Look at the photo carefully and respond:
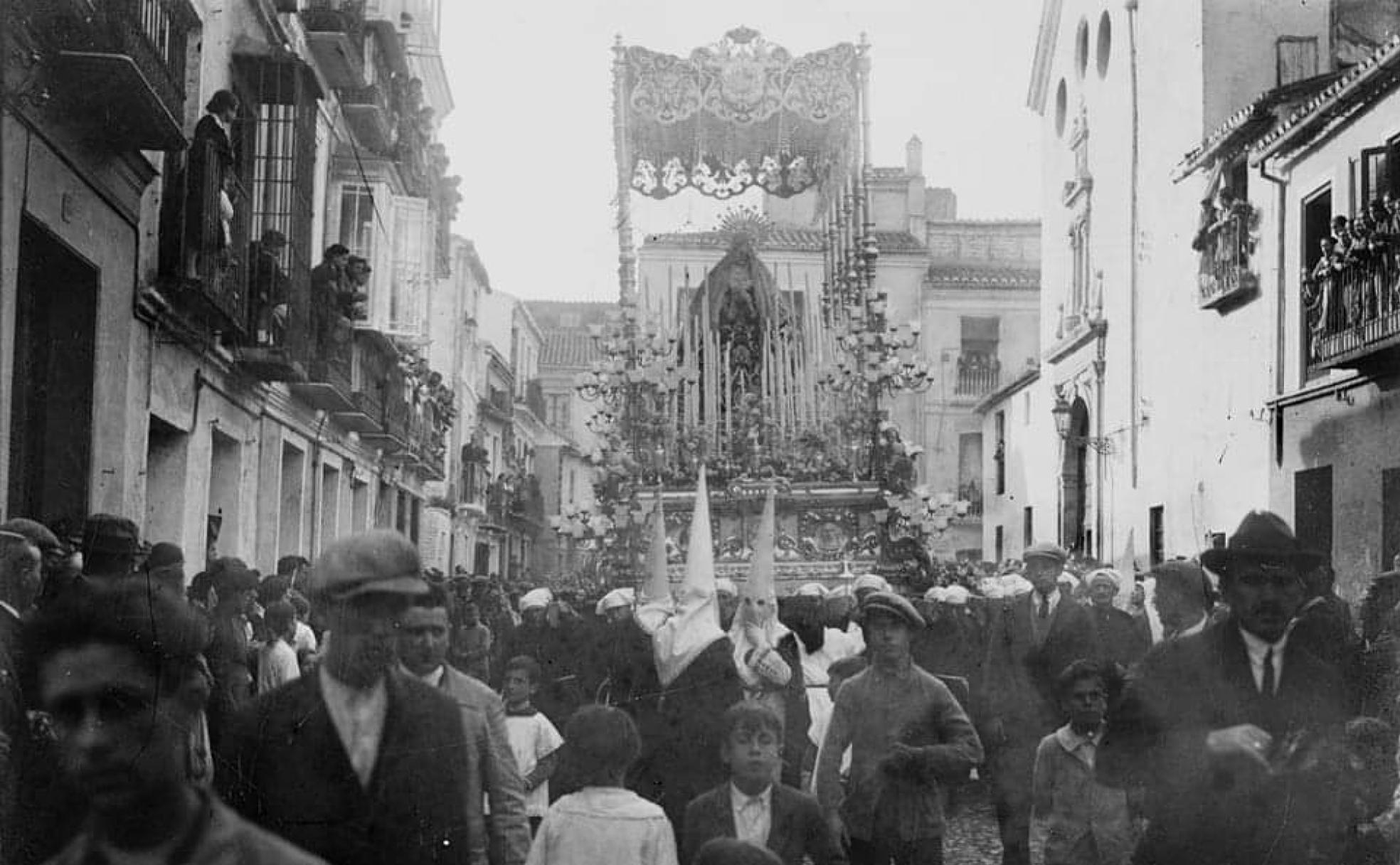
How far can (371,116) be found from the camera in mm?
14477

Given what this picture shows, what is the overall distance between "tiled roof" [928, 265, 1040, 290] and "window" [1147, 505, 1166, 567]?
1151 cm

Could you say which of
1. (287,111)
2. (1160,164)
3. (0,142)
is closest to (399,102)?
(287,111)

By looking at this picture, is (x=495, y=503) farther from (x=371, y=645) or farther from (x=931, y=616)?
(x=371, y=645)

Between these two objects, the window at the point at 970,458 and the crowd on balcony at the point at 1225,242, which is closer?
the crowd on balcony at the point at 1225,242

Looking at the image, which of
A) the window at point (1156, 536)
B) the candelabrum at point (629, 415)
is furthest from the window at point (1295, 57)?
the candelabrum at point (629, 415)

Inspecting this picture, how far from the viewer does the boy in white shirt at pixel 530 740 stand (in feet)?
21.4

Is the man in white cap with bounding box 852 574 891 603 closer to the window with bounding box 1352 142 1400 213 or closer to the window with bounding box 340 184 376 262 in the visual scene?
the window with bounding box 1352 142 1400 213

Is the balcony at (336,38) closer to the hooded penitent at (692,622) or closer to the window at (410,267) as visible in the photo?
the window at (410,267)

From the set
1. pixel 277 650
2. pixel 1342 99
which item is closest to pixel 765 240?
pixel 1342 99

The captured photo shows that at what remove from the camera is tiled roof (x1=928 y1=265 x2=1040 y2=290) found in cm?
2472

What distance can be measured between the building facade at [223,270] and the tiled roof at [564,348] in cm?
689

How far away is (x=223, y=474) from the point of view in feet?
39.1

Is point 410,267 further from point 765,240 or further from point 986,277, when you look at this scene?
point 986,277

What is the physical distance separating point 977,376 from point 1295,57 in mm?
14429
